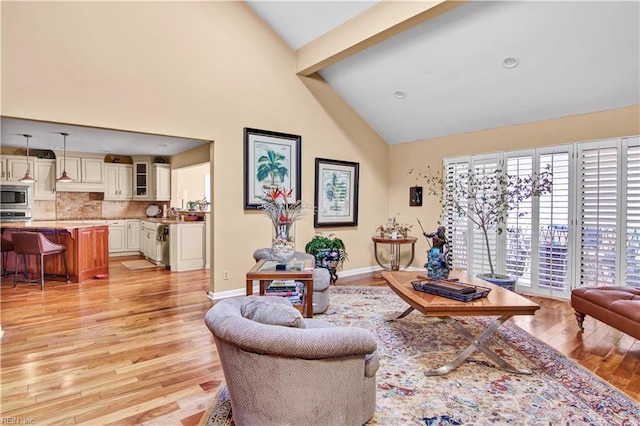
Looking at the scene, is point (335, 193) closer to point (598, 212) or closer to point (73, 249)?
point (598, 212)

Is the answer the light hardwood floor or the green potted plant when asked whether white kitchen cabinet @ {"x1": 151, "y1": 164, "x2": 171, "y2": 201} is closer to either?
the light hardwood floor

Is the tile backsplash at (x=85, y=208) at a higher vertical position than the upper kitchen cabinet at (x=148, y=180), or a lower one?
lower

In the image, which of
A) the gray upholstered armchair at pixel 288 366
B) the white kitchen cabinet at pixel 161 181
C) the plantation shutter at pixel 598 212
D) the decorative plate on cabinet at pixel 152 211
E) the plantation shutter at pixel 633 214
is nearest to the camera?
the gray upholstered armchair at pixel 288 366

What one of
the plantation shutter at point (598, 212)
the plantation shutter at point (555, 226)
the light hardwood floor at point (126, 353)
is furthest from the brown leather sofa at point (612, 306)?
the plantation shutter at point (555, 226)

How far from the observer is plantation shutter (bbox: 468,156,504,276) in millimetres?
5324

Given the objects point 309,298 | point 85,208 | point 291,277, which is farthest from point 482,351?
point 85,208

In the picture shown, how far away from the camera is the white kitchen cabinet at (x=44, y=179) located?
7348mm

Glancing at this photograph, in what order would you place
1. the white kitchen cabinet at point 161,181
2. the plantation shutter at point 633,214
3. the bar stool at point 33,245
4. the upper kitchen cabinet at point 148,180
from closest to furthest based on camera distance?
the plantation shutter at point 633,214
the bar stool at point 33,245
the white kitchen cabinet at point 161,181
the upper kitchen cabinet at point 148,180

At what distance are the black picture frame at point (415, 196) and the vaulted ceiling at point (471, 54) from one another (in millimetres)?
1197

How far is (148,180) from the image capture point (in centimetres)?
840

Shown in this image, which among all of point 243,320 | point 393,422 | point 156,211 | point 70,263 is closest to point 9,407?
point 243,320

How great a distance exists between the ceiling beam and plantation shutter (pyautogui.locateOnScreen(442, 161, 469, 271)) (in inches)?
104

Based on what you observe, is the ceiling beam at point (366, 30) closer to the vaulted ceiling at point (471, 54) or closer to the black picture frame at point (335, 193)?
the vaulted ceiling at point (471, 54)

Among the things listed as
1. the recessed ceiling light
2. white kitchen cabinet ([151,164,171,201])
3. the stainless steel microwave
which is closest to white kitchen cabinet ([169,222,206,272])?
white kitchen cabinet ([151,164,171,201])
